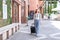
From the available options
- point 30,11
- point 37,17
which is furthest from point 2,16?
point 30,11

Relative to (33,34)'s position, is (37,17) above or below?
above

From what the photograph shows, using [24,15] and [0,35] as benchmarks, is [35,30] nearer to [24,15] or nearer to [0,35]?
[0,35]

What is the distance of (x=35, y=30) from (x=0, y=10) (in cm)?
399

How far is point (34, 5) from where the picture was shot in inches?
1553

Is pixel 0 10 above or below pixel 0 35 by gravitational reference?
above

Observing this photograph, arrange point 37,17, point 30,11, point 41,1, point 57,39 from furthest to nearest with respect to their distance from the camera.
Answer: point 41,1
point 30,11
point 37,17
point 57,39

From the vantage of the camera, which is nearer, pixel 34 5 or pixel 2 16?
pixel 2 16

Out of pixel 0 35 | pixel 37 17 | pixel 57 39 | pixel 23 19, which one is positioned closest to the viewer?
pixel 0 35

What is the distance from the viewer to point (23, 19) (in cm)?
2734

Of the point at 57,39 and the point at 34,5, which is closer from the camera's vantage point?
the point at 57,39

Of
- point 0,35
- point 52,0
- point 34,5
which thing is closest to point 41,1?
point 52,0

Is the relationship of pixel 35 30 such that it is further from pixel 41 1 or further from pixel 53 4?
pixel 53 4

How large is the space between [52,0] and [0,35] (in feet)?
180

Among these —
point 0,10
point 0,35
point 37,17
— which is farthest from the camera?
point 37,17
